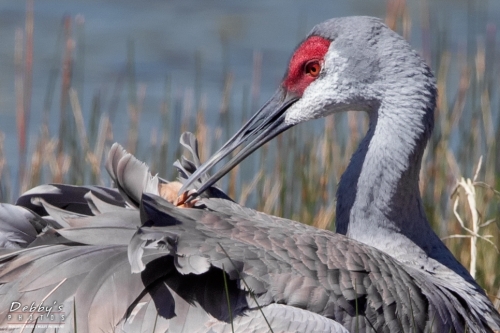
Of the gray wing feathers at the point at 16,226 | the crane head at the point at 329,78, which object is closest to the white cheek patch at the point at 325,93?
the crane head at the point at 329,78

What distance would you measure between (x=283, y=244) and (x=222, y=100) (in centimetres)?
320

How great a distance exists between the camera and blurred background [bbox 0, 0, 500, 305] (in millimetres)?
5582

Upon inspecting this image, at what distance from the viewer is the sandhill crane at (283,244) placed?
10.6 ft

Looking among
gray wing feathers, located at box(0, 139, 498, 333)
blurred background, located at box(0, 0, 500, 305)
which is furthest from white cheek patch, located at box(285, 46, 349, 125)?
blurred background, located at box(0, 0, 500, 305)

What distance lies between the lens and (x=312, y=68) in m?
4.07

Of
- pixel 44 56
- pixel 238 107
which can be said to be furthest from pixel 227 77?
pixel 44 56

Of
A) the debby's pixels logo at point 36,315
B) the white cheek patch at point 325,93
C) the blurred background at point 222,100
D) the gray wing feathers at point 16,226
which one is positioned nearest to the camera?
the debby's pixels logo at point 36,315

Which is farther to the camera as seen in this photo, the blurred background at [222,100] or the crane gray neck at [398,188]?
the blurred background at [222,100]

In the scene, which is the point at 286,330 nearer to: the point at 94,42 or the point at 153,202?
the point at 153,202

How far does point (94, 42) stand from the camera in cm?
1009

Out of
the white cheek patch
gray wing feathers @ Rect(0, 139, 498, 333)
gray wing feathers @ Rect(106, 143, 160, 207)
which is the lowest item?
gray wing feathers @ Rect(0, 139, 498, 333)

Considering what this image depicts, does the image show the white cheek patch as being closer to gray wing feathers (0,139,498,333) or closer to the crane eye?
the crane eye

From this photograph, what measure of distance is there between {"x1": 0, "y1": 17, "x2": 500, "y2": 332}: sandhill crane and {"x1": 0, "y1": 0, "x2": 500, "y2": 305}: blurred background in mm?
574

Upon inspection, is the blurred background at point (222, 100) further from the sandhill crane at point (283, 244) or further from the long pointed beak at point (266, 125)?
the long pointed beak at point (266, 125)
